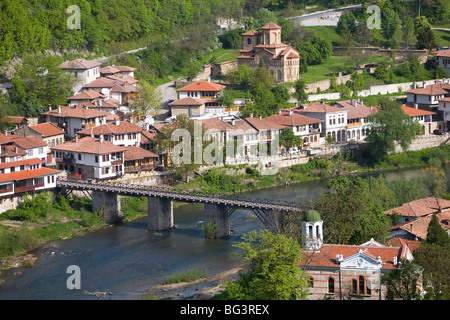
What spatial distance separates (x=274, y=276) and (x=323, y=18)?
77.6 meters

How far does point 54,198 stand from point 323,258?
25.9 meters

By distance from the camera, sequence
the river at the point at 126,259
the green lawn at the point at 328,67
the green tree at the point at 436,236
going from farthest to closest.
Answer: the green lawn at the point at 328,67, the river at the point at 126,259, the green tree at the point at 436,236

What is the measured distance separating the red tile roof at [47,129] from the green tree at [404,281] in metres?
37.9

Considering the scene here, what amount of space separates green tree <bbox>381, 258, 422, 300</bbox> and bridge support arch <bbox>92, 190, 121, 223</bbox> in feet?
86.7

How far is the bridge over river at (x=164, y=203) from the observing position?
61.9 m

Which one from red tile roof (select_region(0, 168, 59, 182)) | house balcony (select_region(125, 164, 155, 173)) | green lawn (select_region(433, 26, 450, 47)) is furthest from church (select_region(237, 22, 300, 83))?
red tile roof (select_region(0, 168, 59, 182))

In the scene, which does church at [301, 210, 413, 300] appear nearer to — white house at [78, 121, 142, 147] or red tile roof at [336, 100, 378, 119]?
white house at [78, 121, 142, 147]

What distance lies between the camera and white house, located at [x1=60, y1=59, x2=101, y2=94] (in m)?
88.8

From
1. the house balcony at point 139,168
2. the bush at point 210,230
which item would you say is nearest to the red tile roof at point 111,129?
the house balcony at point 139,168

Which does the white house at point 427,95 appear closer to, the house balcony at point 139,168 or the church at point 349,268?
the house balcony at point 139,168

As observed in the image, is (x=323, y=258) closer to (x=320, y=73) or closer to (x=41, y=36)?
(x=41, y=36)

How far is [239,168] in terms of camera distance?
78562 mm

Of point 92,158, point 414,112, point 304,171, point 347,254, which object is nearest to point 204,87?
point 304,171

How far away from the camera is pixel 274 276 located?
4566cm
